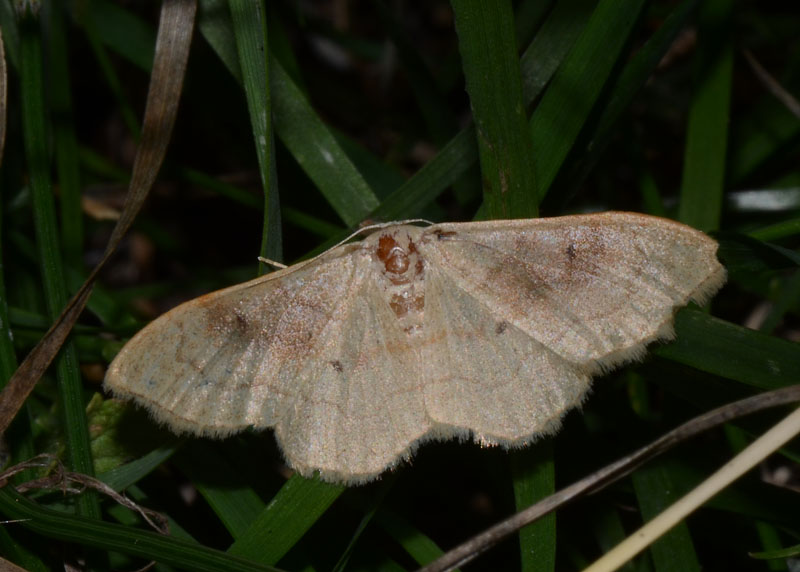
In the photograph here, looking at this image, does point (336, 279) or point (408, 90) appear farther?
point (408, 90)

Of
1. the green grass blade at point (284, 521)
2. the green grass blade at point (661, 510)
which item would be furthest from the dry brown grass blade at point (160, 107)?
the green grass blade at point (661, 510)

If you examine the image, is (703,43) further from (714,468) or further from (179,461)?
(179,461)

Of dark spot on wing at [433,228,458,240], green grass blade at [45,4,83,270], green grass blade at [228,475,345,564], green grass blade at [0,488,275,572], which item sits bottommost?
green grass blade at [228,475,345,564]

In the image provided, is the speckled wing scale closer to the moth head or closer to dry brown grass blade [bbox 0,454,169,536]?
the moth head

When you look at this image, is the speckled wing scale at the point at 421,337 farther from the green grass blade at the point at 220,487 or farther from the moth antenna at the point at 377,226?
the green grass blade at the point at 220,487

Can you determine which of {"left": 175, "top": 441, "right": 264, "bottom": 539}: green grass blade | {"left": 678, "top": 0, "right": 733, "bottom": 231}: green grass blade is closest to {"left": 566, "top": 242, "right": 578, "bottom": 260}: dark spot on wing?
{"left": 678, "top": 0, "right": 733, "bottom": 231}: green grass blade

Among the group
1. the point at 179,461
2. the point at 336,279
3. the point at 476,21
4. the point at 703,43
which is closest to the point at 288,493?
the point at 179,461

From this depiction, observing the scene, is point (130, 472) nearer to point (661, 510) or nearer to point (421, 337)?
point (421, 337)
